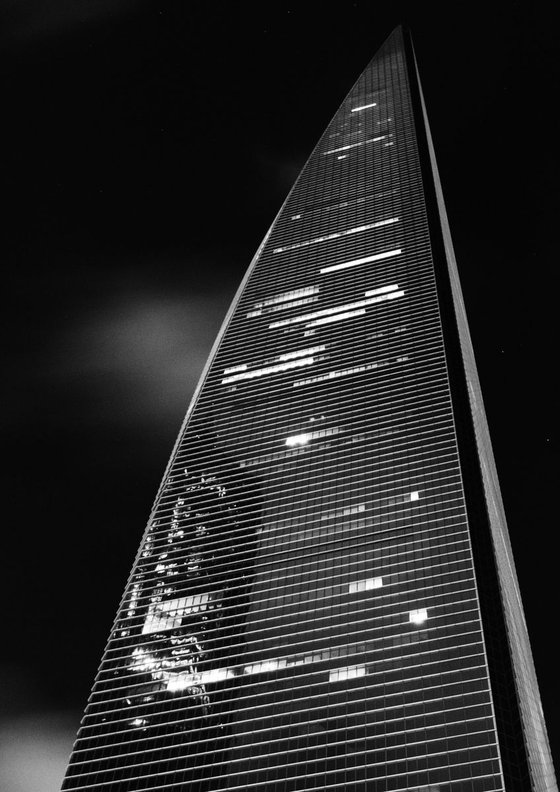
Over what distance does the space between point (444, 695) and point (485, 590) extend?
1655 cm

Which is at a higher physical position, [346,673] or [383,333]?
[383,333]

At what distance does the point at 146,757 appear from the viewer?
11519cm

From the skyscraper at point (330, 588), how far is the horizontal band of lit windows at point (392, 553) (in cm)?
32

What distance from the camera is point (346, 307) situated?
180125 mm

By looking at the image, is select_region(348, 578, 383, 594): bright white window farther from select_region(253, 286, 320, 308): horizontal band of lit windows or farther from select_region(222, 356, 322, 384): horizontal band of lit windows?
select_region(253, 286, 320, 308): horizontal band of lit windows

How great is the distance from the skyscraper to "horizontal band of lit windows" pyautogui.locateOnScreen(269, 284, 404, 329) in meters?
0.68

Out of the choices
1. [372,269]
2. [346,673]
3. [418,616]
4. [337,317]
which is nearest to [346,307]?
[337,317]

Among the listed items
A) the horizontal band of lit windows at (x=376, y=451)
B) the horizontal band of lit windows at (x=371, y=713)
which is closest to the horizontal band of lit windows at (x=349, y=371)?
the horizontal band of lit windows at (x=376, y=451)

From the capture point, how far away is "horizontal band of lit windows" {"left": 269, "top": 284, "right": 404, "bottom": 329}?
6964 inches

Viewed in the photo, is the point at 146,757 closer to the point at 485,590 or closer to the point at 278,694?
the point at 278,694

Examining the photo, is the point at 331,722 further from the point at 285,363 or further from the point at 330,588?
the point at 285,363

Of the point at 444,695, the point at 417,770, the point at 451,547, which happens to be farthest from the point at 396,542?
the point at 417,770

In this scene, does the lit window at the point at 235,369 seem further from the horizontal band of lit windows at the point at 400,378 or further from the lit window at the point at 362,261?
the lit window at the point at 362,261

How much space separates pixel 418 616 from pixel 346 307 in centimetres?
8282
